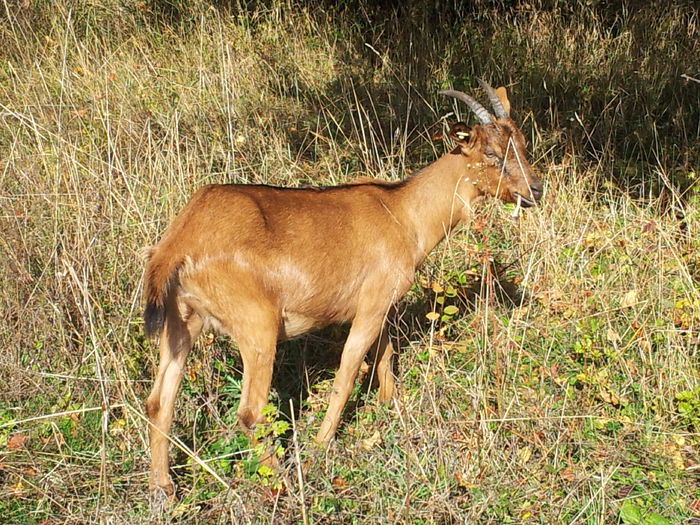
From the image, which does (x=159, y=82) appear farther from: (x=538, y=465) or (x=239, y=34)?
(x=538, y=465)

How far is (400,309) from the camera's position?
5.89 meters

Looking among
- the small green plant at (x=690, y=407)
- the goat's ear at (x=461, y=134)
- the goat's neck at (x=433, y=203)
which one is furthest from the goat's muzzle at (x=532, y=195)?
the small green plant at (x=690, y=407)

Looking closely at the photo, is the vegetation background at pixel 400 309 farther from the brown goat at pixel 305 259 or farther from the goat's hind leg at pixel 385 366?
the brown goat at pixel 305 259

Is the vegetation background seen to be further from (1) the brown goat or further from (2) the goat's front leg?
(1) the brown goat

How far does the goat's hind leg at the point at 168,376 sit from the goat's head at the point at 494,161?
1982 millimetres

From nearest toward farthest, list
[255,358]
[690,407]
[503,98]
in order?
[255,358], [690,407], [503,98]

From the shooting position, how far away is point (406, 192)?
17.4ft

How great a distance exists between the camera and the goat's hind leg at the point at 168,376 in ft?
14.6

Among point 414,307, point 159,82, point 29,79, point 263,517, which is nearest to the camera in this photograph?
point 263,517

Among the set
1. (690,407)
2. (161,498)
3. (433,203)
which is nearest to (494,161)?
(433,203)

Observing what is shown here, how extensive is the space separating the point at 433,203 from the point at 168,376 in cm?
197

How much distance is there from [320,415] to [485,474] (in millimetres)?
1272

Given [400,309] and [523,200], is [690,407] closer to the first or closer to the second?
[523,200]

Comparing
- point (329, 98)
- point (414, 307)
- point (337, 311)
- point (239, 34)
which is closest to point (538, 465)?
point (337, 311)
